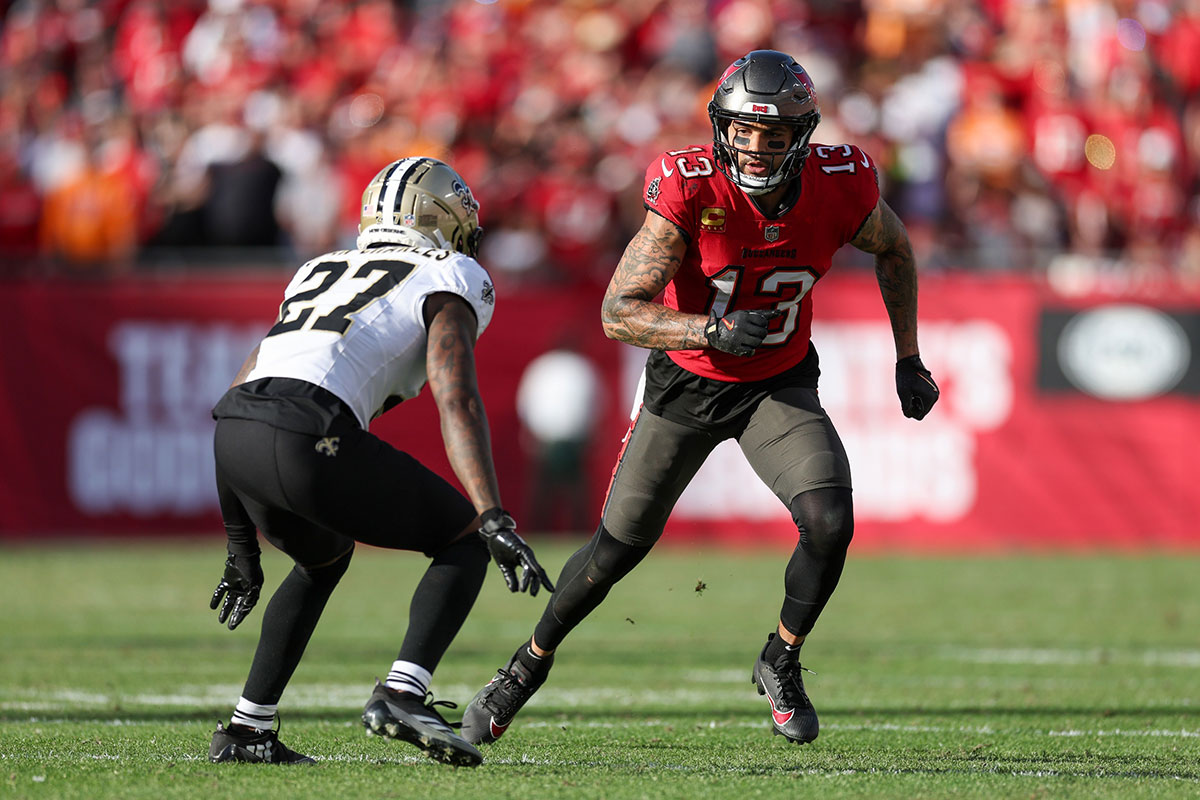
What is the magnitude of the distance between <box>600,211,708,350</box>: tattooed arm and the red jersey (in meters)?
0.06

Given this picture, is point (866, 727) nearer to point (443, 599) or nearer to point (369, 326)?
point (443, 599)

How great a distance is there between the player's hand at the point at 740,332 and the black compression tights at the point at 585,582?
2.81 ft

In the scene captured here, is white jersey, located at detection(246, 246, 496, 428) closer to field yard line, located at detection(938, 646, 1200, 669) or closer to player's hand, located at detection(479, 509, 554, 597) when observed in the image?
player's hand, located at detection(479, 509, 554, 597)

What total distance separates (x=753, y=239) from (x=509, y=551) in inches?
56.8

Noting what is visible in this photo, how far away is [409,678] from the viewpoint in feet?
14.5

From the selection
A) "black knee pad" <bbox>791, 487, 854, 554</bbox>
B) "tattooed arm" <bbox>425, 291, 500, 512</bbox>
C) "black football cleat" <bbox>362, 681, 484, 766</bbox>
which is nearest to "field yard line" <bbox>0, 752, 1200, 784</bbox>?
"black football cleat" <bbox>362, 681, 484, 766</bbox>

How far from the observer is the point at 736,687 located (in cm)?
691

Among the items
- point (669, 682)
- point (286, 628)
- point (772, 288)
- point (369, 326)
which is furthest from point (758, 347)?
point (669, 682)

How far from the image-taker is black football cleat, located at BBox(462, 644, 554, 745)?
5.31m

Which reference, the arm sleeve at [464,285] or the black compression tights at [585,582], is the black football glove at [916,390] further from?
the arm sleeve at [464,285]

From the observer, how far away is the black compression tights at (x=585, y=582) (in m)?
5.33

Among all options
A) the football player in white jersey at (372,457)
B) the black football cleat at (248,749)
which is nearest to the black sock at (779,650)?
the football player in white jersey at (372,457)

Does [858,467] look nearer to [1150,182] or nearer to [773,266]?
[1150,182]

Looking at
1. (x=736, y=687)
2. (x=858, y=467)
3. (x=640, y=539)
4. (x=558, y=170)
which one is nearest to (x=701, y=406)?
(x=640, y=539)
